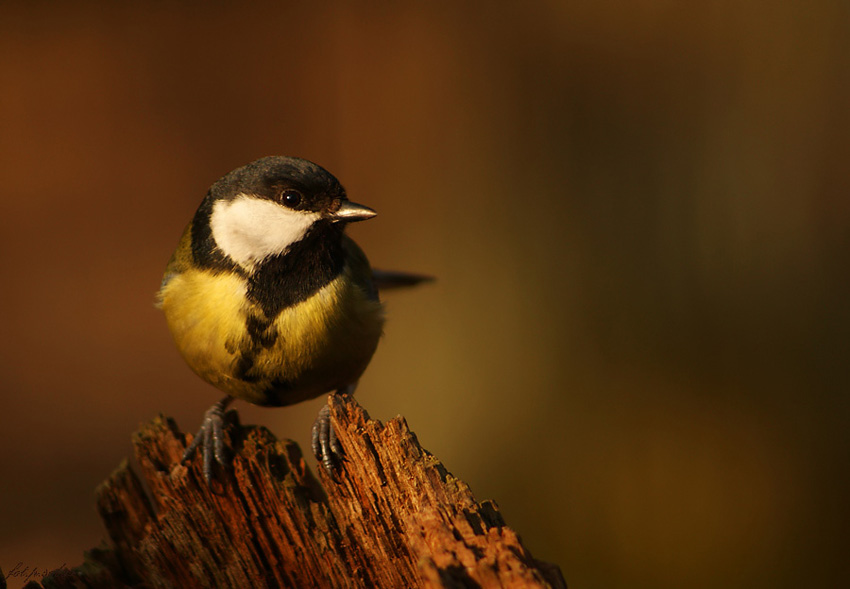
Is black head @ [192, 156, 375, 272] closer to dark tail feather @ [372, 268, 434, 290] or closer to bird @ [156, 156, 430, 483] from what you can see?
bird @ [156, 156, 430, 483]

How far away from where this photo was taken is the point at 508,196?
4008 millimetres

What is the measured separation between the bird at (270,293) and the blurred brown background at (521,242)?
5.74ft

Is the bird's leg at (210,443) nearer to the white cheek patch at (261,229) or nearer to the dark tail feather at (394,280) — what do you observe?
the white cheek patch at (261,229)

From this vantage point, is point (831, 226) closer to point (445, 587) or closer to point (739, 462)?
point (739, 462)

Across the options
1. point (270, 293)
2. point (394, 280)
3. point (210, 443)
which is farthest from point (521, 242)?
point (210, 443)

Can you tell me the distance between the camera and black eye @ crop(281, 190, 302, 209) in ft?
5.53

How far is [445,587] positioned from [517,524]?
225 centimetres

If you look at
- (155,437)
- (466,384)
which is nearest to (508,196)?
(466,384)

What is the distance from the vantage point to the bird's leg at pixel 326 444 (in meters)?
1.51

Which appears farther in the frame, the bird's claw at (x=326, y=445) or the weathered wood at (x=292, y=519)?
the bird's claw at (x=326, y=445)

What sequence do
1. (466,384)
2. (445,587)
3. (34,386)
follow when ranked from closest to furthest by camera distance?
(445,587) → (466,384) → (34,386)

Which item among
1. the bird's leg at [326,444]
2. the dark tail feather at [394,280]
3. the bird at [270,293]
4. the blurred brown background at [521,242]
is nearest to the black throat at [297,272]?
the bird at [270,293]

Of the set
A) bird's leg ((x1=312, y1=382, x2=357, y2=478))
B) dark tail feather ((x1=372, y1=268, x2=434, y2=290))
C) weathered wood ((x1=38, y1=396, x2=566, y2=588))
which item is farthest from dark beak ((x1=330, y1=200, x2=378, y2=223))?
dark tail feather ((x1=372, y1=268, x2=434, y2=290))

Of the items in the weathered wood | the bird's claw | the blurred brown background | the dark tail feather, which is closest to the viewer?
the weathered wood
